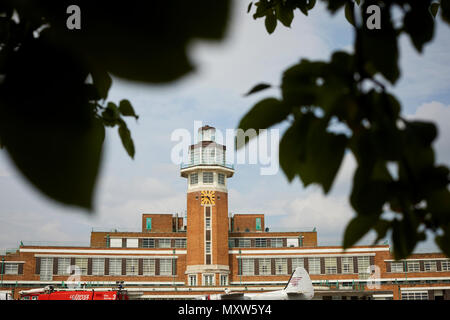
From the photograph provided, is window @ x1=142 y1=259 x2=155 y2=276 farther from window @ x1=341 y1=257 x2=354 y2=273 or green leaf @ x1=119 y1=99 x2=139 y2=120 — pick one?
green leaf @ x1=119 y1=99 x2=139 y2=120

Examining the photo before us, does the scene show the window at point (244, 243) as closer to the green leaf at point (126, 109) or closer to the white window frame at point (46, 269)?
the white window frame at point (46, 269)

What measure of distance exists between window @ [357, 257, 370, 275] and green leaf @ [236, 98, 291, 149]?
40141 mm

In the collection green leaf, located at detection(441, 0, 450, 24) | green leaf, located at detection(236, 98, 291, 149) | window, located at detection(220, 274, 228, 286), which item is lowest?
green leaf, located at detection(236, 98, 291, 149)

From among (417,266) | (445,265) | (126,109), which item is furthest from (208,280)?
(126,109)

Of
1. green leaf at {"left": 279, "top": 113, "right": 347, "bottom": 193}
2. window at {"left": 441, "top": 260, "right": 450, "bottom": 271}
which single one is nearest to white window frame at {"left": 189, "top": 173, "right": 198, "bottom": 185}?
window at {"left": 441, "top": 260, "right": 450, "bottom": 271}

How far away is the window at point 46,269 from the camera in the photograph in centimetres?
3728

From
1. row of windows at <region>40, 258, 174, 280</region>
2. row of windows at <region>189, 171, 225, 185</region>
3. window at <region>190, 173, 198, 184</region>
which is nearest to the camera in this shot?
row of windows at <region>40, 258, 174, 280</region>

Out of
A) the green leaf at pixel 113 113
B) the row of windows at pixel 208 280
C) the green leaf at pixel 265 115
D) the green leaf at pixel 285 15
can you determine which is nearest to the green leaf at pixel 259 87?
the green leaf at pixel 265 115

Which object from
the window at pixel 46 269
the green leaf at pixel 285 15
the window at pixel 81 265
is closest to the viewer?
the green leaf at pixel 285 15

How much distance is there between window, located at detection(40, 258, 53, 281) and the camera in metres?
37.3

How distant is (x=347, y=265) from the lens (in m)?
39.1

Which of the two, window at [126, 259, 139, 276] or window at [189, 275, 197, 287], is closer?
window at [189, 275, 197, 287]

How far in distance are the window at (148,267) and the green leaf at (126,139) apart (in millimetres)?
39503

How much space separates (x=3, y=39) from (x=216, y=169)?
37733 millimetres
